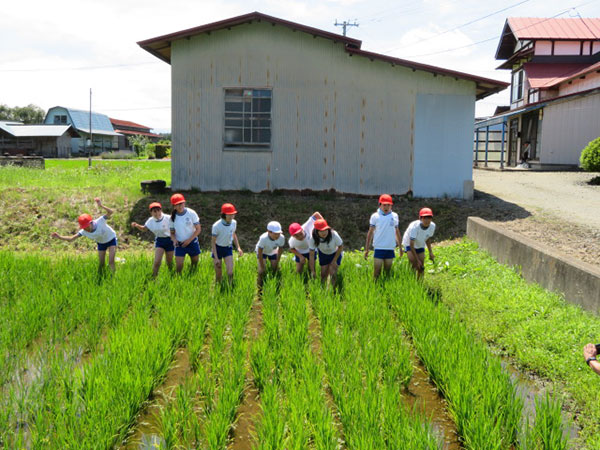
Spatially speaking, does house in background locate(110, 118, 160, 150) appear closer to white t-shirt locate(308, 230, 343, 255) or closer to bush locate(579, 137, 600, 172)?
bush locate(579, 137, 600, 172)

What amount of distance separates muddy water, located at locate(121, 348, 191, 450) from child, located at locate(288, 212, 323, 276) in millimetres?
2528

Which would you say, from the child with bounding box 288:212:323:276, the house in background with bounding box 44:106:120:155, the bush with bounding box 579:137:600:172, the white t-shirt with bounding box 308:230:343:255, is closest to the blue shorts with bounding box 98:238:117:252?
the child with bounding box 288:212:323:276

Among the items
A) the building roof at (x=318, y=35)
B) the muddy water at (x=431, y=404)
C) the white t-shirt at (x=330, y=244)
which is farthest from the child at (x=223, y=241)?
the building roof at (x=318, y=35)

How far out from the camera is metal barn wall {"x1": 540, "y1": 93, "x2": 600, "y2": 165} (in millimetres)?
20938

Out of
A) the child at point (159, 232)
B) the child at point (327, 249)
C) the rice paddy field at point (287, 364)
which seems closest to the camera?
the rice paddy field at point (287, 364)

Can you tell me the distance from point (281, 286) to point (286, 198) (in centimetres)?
627

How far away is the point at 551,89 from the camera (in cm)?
2484

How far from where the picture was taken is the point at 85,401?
357 centimetres

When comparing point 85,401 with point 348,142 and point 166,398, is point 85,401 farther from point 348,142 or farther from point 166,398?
point 348,142

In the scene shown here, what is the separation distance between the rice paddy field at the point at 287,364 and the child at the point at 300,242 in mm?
261

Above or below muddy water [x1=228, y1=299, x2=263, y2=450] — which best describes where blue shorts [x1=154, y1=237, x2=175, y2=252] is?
above

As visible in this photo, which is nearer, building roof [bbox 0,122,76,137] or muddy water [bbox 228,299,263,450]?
muddy water [bbox 228,299,263,450]

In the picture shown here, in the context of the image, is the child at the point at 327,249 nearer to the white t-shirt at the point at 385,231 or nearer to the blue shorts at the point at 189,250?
the white t-shirt at the point at 385,231

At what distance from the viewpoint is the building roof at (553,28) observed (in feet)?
84.9
